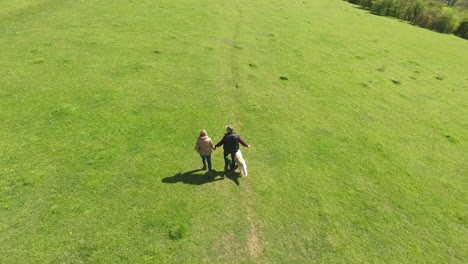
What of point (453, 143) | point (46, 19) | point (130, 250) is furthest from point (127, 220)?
point (46, 19)

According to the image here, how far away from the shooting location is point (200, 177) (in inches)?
619

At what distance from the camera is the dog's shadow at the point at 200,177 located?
15.4 m

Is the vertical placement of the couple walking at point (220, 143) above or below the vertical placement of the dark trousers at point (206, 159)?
above

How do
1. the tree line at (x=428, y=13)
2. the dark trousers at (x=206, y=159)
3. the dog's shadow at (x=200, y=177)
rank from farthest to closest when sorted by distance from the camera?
the tree line at (x=428, y=13)
the dog's shadow at (x=200, y=177)
the dark trousers at (x=206, y=159)

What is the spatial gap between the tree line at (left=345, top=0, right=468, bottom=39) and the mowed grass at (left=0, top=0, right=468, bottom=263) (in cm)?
3812

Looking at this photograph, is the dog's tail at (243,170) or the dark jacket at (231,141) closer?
the dark jacket at (231,141)

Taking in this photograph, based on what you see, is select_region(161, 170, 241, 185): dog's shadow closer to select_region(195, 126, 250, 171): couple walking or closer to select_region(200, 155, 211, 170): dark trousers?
select_region(200, 155, 211, 170): dark trousers

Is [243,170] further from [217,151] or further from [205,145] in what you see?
[217,151]

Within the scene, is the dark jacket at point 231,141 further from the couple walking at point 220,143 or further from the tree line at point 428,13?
the tree line at point 428,13

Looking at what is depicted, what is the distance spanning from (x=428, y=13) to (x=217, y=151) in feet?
242

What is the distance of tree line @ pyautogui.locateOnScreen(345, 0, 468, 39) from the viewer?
6494 cm

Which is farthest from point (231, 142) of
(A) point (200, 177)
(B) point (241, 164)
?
(A) point (200, 177)

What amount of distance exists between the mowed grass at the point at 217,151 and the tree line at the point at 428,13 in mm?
38116

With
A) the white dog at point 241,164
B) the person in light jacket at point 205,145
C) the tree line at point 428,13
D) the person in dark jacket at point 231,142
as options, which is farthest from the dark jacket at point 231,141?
the tree line at point 428,13
